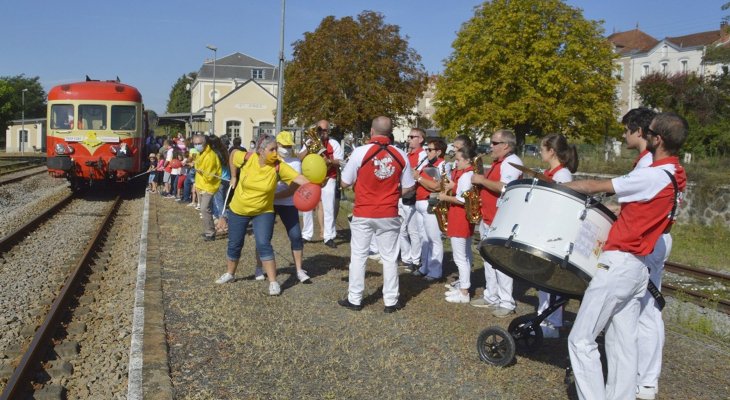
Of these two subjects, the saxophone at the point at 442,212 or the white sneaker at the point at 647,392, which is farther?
the saxophone at the point at 442,212

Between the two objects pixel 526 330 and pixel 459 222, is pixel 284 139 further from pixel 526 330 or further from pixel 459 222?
pixel 526 330

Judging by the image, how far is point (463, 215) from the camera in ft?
24.3

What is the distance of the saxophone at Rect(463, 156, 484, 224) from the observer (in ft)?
23.2

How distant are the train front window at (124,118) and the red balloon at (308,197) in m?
13.8

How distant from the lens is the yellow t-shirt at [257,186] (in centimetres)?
750

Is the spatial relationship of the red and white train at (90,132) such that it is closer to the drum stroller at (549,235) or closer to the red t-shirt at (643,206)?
the drum stroller at (549,235)

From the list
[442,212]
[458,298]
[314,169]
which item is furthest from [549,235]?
[442,212]

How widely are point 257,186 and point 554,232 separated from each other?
4.02 meters

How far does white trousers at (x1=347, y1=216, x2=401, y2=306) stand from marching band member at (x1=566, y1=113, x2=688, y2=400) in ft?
9.31

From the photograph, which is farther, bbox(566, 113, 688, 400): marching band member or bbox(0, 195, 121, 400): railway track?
bbox(0, 195, 121, 400): railway track

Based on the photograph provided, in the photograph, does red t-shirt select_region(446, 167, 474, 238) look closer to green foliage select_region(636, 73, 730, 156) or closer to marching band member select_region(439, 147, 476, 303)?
marching band member select_region(439, 147, 476, 303)

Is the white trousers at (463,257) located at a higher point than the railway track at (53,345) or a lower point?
higher

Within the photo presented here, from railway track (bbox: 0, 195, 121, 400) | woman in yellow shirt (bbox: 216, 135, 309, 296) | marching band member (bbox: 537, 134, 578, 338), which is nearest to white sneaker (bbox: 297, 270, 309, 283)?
woman in yellow shirt (bbox: 216, 135, 309, 296)

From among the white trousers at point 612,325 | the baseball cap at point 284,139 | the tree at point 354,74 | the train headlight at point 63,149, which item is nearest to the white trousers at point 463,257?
the baseball cap at point 284,139
